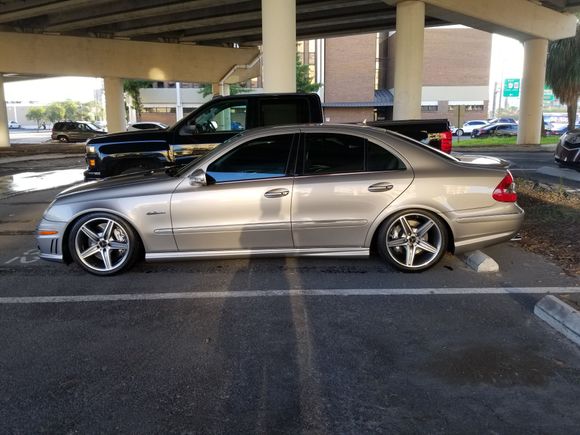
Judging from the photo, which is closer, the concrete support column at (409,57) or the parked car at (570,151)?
the parked car at (570,151)

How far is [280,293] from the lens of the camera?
5.05 m

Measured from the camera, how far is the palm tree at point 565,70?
3086cm

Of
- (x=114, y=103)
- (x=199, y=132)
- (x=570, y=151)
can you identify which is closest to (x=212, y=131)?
(x=199, y=132)

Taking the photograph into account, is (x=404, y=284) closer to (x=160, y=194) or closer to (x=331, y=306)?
(x=331, y=306)

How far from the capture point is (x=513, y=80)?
47.5 metres

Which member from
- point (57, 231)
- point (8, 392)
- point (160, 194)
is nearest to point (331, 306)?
point (160, 194)

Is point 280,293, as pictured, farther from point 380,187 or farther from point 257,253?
point 380,187

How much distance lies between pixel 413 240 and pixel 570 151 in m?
7.99

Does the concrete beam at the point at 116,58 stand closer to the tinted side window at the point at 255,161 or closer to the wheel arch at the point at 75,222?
the wheel arch at the point at 75,222

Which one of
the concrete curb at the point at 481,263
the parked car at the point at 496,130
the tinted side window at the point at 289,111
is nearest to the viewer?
the concrete curb at the point at 481,263

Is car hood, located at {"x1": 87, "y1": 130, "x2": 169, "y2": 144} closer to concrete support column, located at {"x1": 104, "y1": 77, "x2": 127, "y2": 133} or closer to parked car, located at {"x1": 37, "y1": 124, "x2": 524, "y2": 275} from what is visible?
parked car, located at {"x1": 37, "y1": 124, "x2": 524, "y2": 275}

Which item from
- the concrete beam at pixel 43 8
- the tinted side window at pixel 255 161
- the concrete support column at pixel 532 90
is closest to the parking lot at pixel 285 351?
the tinted side window at pixel 255 161

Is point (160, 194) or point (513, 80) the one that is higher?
point (513, 80)

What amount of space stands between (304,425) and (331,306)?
1.84 meters
